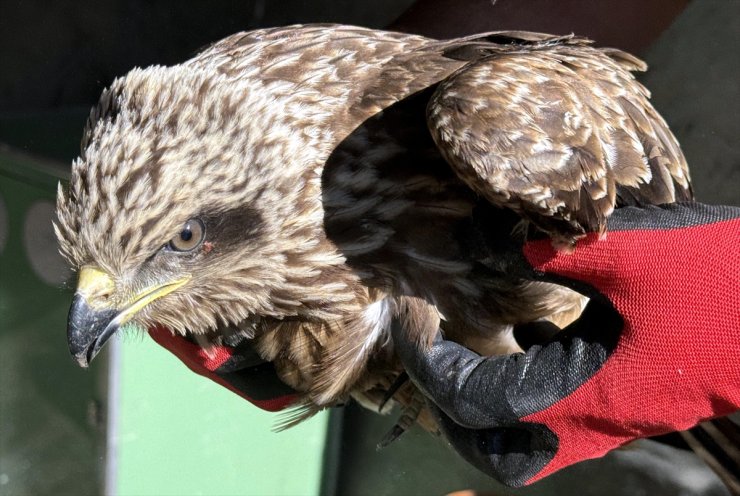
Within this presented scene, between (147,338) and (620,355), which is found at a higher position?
(620,355)

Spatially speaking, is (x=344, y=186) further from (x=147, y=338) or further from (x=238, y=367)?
(x=147, y=338)

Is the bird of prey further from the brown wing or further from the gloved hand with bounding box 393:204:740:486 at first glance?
the gloved hand with bounding box 393:204:740:486

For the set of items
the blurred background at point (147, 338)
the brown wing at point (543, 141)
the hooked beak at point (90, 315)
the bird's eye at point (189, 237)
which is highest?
the brown wing at point (543, 141)

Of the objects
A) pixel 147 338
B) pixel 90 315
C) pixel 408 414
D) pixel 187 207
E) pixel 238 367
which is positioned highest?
pixel 187 207

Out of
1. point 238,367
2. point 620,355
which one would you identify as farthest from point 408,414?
point 620,355

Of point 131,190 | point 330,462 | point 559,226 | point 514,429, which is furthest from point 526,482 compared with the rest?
point 330,462

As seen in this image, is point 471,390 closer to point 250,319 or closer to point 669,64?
point 250,319

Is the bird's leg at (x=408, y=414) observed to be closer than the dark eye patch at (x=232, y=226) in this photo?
No

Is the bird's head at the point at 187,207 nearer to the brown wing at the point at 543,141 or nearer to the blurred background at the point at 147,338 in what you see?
the brown wing at the point at 543,141

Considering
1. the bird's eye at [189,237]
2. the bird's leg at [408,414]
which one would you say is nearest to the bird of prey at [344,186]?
the bird's eye at [189,237]
